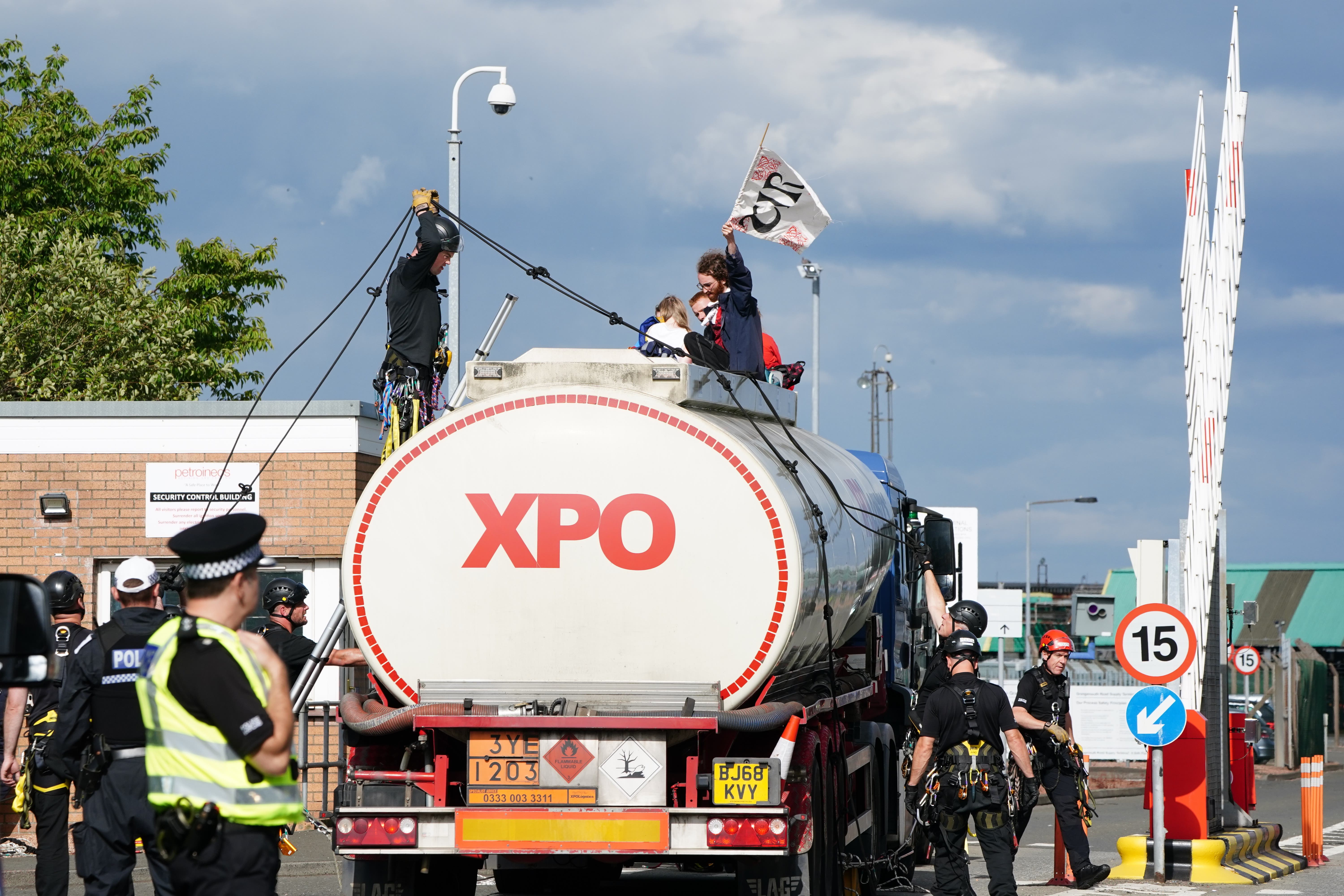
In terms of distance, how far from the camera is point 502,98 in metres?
21.6

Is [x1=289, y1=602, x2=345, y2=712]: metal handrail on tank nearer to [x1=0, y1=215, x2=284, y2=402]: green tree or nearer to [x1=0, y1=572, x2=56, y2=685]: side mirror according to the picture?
[x1=0, y1=572, x2=56, y2=685]: side mirror

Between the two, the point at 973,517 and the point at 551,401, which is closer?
the point at 551,401

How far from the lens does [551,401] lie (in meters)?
Answer: 9.37

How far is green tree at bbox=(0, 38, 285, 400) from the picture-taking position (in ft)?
109

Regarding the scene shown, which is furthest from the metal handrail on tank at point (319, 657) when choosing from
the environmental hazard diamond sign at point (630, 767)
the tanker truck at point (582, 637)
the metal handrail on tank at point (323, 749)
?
the metal handrail on tank at point (323, 749)

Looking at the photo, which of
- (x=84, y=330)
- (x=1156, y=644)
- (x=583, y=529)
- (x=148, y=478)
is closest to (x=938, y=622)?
(x=1156, y=644)

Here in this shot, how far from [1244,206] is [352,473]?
8.65m

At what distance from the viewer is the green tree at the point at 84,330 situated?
33094 millimetres

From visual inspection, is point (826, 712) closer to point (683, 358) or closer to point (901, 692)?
point (683, 358)

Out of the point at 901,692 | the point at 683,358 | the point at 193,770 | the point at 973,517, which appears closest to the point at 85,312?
the point at 973,517

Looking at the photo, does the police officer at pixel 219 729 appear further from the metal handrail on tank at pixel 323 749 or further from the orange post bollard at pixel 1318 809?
the orange post bollard at pixel 1318 809

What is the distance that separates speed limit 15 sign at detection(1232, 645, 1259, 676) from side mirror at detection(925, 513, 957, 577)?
78.2 feet

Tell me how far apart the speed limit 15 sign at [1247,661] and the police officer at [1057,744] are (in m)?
24.2

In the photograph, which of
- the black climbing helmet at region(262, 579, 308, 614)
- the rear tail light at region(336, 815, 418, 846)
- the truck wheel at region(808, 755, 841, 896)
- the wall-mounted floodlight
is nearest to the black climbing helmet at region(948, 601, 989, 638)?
the truck wheel at region(808, 755, 841, 896)
